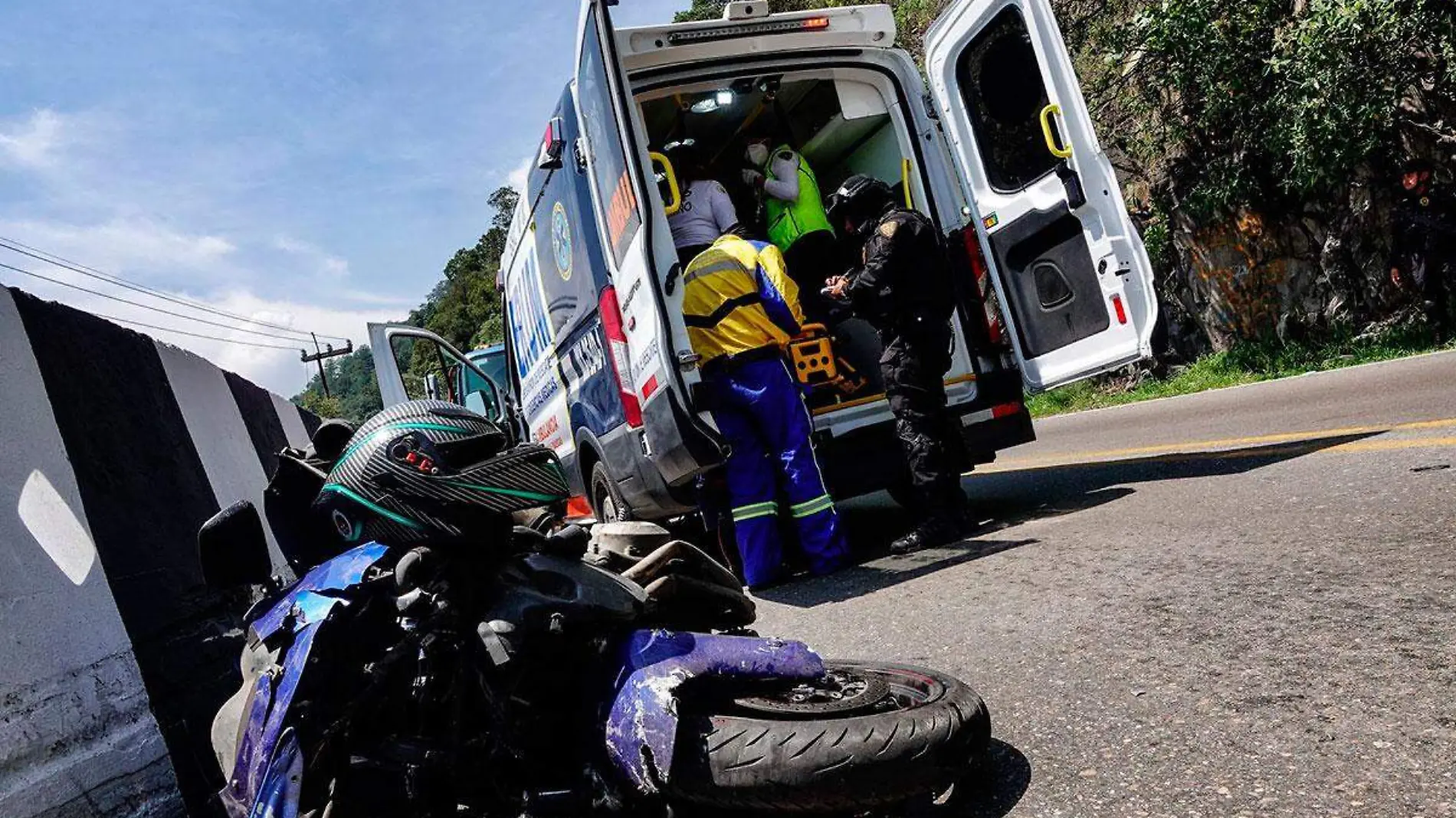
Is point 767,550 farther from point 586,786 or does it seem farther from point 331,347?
point 331,347

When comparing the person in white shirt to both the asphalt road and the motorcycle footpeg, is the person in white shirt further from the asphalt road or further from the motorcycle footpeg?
the motorcycle footpeg

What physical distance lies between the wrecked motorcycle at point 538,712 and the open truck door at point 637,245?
7.18 feet

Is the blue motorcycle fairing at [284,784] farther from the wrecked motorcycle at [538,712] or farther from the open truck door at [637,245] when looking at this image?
the open truck door at [637,245]

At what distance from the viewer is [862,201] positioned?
4871 mm

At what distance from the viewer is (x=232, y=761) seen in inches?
77.0

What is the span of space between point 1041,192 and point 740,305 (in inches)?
72.2

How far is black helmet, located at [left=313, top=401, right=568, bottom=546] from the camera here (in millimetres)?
1829

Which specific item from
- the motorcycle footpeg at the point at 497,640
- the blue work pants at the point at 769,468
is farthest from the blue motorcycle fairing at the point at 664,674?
the blue work pants at the point at 769,468

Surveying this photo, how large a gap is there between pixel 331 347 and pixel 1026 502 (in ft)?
181

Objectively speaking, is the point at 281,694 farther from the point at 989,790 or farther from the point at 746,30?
the point at 746,30

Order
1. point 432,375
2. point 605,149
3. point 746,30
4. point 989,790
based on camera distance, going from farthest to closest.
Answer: point 432,375 < point 746,30 < point 605,149 < point 989,790

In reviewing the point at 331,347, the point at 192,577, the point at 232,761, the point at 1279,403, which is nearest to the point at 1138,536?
the point at 232,761

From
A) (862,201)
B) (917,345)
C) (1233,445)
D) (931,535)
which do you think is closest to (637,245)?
(862,201)

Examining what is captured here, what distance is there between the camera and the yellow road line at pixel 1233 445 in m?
4.45
